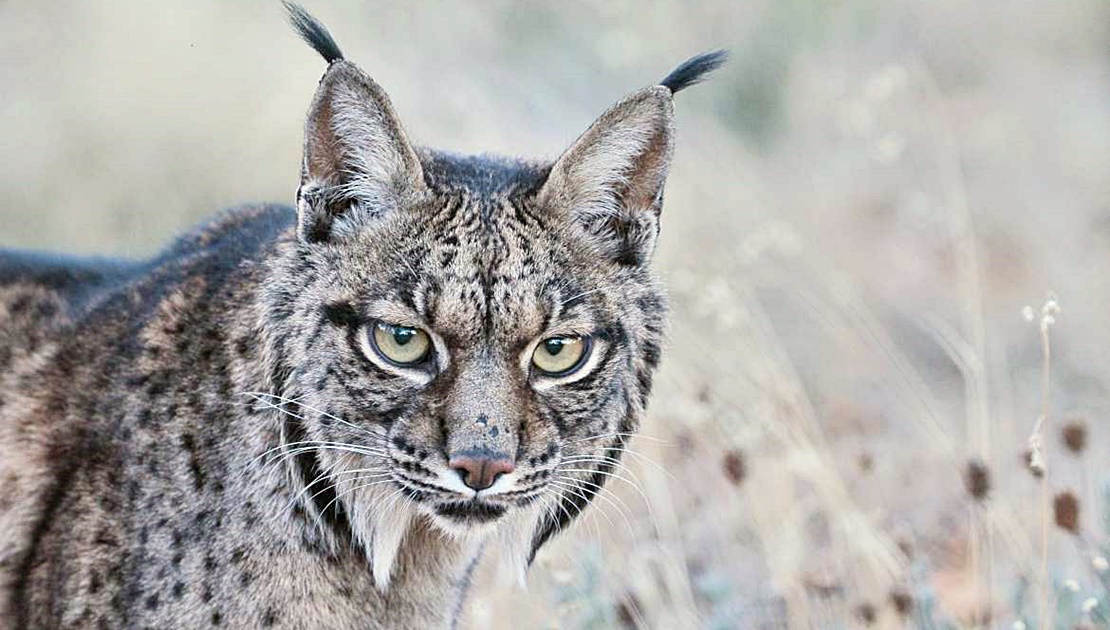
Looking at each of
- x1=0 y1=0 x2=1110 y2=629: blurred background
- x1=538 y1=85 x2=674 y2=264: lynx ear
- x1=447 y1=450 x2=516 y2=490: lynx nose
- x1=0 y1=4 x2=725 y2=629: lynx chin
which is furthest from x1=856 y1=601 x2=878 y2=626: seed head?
x1=447 y1=450 x2=516 y2=490: lynx nose

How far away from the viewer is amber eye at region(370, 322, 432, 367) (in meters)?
4.55

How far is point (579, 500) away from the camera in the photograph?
514 cm

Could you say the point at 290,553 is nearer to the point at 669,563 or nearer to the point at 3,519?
the point at 3,519

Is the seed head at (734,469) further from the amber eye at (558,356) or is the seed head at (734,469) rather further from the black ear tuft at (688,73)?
the black ear tuft at (688,73)

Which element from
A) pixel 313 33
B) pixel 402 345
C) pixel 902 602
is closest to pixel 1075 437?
pixel 902 602

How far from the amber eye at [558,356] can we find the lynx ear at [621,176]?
0.40 m

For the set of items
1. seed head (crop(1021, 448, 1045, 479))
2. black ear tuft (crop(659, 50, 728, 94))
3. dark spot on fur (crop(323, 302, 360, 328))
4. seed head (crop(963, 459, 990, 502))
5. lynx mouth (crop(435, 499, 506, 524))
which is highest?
black ear tuft (crop(659, 50, 728, 94))

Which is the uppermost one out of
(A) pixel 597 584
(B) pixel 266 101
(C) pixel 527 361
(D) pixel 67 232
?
(B) pixel 266 101

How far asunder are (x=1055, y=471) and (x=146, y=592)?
19.7 ft

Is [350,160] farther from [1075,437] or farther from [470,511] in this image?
[1075,437]

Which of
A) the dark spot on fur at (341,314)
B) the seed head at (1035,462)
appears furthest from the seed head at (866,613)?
the dark spot on fur at (341,314)

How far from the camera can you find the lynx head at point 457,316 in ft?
14.8

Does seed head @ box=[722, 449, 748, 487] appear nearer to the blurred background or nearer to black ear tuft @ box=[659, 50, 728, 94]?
the blurred background

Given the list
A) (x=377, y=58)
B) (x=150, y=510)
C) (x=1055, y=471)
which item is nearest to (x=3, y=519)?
(x=150, y=510)
